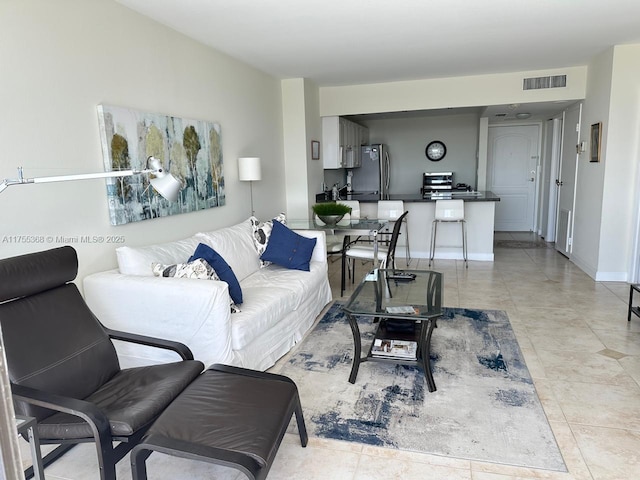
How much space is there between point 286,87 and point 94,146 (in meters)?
3.26

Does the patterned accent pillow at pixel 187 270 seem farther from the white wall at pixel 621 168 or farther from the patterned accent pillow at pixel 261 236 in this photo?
the white wall at pixel 621 168

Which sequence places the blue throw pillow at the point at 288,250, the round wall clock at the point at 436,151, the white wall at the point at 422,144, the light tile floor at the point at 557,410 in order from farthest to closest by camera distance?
1. the round wall clock at the point at 436,151
2. the white wall at the point at 422,144
3. the blue throw pillow at the point at 288,250
4. the light tile floor at the point at 557,410

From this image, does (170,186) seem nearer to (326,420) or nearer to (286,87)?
(326,420)

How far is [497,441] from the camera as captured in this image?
6.86ft

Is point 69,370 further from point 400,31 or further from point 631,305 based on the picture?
point 631,305

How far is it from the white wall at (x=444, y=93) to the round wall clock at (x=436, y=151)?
284 centimetres

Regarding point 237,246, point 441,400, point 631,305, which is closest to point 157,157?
point 237,246

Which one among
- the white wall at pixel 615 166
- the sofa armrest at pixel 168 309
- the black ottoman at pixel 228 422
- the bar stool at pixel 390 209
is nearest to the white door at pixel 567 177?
the white wall at pixel 615 166

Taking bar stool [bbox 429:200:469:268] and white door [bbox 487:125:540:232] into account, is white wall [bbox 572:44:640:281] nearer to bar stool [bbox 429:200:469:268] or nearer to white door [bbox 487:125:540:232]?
bar stool [bbox 429:200:469:268]

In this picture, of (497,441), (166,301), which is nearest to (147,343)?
(166,301)

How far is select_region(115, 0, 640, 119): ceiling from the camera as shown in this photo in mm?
3006

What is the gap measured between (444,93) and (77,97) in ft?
14.5

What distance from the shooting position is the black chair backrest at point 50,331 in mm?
1810

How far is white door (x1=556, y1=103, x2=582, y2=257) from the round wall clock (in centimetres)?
234
